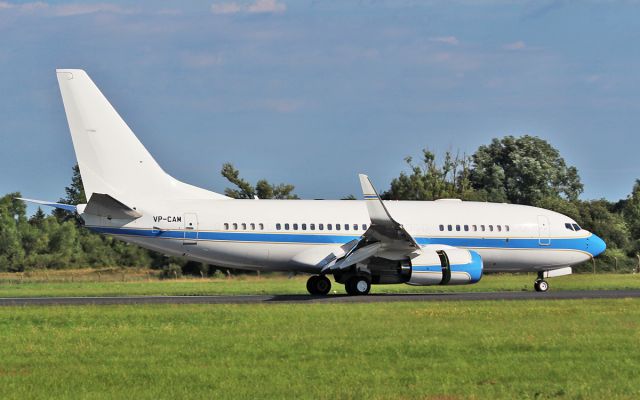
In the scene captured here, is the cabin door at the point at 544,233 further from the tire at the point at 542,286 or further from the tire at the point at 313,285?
the tire at the point at 313,285

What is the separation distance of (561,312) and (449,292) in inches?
479

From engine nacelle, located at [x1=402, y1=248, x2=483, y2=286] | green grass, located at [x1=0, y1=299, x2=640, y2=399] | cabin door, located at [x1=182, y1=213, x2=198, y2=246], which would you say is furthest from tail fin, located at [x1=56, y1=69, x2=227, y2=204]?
engine nacelle, located at [x1=402, y1=248, x2=483, y2=286]

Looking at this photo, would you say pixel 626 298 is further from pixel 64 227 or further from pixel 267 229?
pixel 64 227

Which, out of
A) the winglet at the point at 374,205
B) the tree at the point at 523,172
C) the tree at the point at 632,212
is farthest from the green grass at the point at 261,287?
the tree at the point at 523,172

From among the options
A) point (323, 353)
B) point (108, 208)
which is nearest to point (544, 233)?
point (108, 208)

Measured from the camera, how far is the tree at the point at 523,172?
94812 millimetres

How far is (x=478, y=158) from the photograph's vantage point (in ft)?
326

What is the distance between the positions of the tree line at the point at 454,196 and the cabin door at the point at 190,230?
21263 millimetres

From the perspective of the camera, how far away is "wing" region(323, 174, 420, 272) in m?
31.7

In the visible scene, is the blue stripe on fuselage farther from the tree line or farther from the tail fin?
the tree line

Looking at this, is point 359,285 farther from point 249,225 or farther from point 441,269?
point 249,225

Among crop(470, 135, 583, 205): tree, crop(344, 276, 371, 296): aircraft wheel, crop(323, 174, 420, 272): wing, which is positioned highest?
crop(470, 135, 583, 205): tree

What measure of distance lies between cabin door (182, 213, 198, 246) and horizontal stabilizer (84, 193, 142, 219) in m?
1.79

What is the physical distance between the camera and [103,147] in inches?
1331
